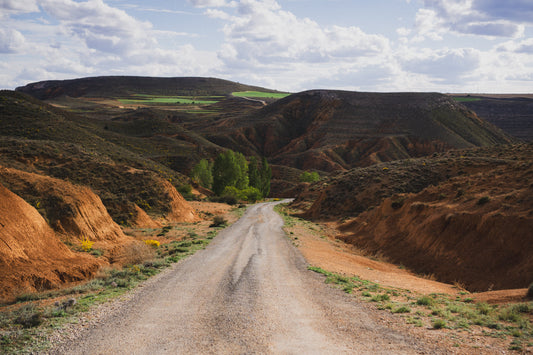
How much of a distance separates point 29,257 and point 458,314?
1694 cm

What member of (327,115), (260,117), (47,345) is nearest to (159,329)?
(47,345)

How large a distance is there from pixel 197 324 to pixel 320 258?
13.0 meters

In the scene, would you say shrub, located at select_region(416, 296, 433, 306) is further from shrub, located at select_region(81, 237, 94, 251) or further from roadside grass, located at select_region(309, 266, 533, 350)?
shrub, located at select_region(81, 237, 94, 251)

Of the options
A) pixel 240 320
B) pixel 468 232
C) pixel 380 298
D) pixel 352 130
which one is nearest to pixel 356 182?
pixel 468 232

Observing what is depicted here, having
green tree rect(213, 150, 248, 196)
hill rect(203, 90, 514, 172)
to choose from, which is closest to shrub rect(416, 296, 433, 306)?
green tree rect(213, 150, 248, 196)

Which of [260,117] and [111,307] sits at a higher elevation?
[260,117]

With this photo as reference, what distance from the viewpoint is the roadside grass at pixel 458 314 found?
9.36 meters

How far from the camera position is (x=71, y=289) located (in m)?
14.4

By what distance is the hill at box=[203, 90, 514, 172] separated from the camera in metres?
131

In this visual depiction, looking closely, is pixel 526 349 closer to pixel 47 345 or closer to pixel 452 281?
pixel 47 345

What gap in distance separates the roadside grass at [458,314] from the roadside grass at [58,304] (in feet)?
29.0

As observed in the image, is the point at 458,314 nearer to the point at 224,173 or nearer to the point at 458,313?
the point at 458,313

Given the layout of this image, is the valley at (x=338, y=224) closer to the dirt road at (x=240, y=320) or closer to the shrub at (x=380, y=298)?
the shrub at (x=380, y=298)

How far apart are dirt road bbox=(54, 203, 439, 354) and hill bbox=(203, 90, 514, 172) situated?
114 meters
